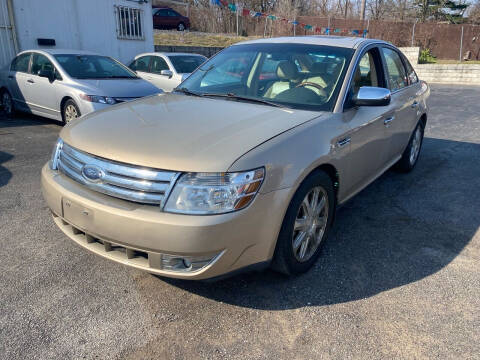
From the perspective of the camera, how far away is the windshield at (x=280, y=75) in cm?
334

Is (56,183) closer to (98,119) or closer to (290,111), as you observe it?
(98,119)

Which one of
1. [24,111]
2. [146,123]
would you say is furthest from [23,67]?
[146,123]

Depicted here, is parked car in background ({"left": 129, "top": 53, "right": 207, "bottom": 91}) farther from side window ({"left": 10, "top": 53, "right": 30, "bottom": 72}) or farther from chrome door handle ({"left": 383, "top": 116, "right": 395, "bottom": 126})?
chrome door handle ({"left": 383, "top": 116, "right": 395, "bottom": 126})

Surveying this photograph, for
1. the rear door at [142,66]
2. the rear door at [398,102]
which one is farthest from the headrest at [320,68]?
the rear door at [142,66]

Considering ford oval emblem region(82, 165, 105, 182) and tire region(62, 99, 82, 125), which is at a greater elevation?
ford oval emblem region(82, 165, 105, 182)

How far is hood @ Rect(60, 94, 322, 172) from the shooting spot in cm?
235

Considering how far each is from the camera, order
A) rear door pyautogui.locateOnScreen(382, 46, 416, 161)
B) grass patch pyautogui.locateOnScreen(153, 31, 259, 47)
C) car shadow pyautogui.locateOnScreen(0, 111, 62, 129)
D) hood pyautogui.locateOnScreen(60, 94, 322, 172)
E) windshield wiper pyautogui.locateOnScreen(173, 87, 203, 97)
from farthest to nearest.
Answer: grass patch pyautogui.locateOnScreen(153, 31, 259, 47) → car shadow pyautogui.locateOnScreen(0, 111, 62, 129) → rear door pyautogui.locateOnScreen(382, 46, 416, 161) → windshield wiper pyautogui.locateOnScreen(173, 87, 203, 97) → hood pyautogui.locateOnScreen(60, 94, 322, 172)

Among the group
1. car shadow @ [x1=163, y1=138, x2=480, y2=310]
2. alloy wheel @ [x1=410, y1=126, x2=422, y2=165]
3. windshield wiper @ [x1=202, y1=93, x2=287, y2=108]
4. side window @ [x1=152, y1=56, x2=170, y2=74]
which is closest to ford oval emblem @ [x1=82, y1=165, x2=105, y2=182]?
car shadow @ [x1=163, y1=138, x2=480, y2=310]

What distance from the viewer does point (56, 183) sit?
2.74m

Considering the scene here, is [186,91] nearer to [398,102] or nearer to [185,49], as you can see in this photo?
[398,102]

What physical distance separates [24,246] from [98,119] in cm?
123

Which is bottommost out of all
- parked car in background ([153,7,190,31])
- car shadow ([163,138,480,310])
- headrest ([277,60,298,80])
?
car shadow ([163,138,480,310])

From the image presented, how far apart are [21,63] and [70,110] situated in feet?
7.27

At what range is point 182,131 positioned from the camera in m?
2.66
